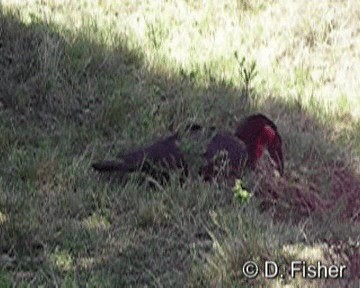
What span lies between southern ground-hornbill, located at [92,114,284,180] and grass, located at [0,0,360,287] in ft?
0.34

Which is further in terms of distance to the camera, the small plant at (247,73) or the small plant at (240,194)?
the small plant at (247,73)

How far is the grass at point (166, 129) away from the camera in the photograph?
4371 mm

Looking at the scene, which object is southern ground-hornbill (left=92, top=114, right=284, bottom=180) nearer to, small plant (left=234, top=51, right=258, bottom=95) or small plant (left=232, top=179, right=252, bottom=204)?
small plant (left=232, top=179, right=252, bottom=204)

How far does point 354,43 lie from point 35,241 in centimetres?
507

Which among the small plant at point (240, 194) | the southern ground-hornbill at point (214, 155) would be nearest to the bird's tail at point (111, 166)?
the southern ground-hornbill at point (214, 155)

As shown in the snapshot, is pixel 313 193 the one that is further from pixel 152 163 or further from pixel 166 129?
pixel 166 129

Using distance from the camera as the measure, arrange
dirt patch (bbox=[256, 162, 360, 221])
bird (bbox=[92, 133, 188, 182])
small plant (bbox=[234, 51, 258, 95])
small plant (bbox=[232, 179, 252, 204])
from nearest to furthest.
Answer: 1. small plant (bbox=[232, 179, 252, 204])
2. dirt patch (bbox=[256, 162, 360, 221])
3. bird (bbox=[92, 133, 188, 182])
4. small plant (bbox=[234, 51, 258, 95])

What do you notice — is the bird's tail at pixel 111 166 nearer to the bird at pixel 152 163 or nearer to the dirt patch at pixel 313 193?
the bird at pixel 152 163

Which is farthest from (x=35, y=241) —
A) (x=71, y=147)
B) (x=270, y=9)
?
(x=270, y=9)

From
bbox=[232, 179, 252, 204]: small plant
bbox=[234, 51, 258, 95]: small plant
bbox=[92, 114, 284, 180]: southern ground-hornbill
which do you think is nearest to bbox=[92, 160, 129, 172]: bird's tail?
bbox=[92, 114, 284, 180]: southern ground-hornbill

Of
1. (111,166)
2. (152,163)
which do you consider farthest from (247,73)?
(111,166)

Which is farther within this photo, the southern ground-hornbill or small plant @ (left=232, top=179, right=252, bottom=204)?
the southern ground-hornbill

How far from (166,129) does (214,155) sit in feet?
2.96

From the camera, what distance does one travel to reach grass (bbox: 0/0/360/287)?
4371 mm
